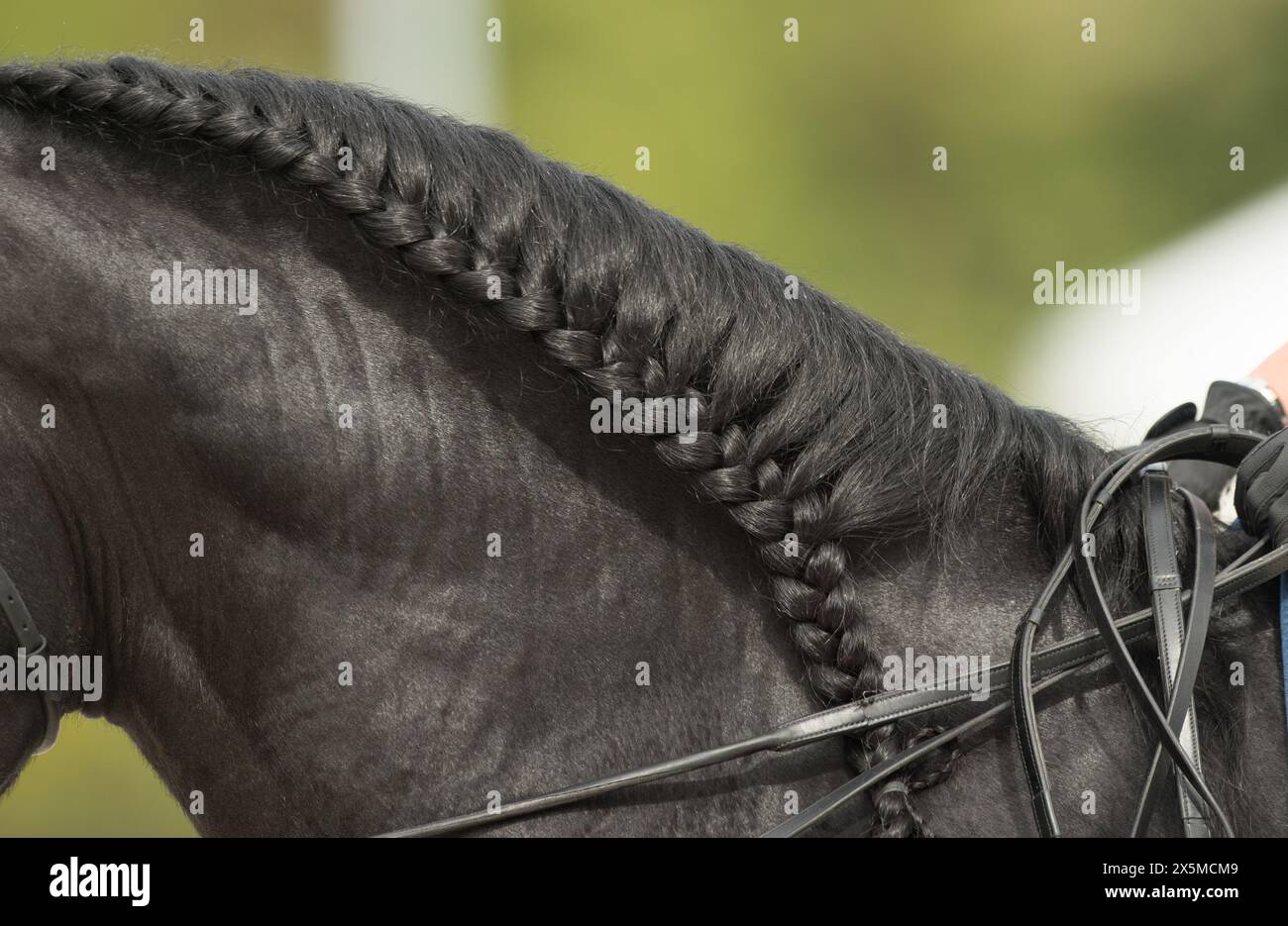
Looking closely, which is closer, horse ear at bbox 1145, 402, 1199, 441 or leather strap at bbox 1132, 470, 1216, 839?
leather strap at bbox 1132, 470, 1216, 839

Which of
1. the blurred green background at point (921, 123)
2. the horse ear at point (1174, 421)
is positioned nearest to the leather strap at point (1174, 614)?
the horse ear at point (1174, 421)

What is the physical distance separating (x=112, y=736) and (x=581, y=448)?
5733 mm

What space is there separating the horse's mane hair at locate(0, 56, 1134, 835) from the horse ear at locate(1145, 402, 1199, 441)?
379mm

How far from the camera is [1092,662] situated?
1.45m

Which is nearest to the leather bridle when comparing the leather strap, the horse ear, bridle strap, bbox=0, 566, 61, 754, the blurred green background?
the leather strap

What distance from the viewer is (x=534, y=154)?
5.06ft

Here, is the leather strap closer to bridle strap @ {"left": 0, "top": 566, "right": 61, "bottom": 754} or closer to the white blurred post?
bridle strap @ {"left": 0, "top": 566, "right": 61, "bottom": 754}

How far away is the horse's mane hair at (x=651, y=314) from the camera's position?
4.61 ft

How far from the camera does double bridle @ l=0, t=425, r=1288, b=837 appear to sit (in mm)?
1330

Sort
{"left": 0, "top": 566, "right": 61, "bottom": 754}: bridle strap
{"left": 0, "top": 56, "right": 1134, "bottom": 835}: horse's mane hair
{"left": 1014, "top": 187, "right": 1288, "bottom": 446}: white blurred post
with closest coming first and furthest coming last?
{"left": 0, "top": 566, "right": 61, "bottom": 754}: bridle strap → {"left": 0, "top": 56, "right": 1134, "bottom": 835}: horse's mane hair → {"left": 1014, "top": 187, "right": 1288, "bottom": 446}: white blurred post

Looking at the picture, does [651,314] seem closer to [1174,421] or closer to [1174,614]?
[1174,614]

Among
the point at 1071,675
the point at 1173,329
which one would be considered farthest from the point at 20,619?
the point at 1173,329
